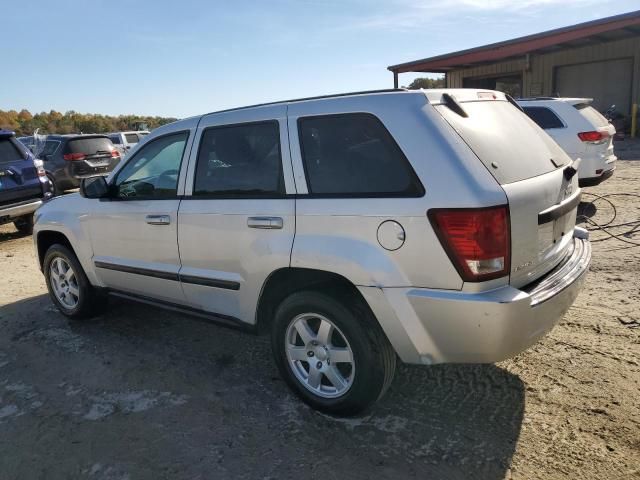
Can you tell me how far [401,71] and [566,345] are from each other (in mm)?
23180

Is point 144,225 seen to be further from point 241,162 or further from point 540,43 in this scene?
point 540,43

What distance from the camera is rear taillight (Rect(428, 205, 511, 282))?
8.23 ft

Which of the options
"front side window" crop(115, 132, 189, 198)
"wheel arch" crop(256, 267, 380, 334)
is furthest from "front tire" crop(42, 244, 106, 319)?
"wheel arch" crop(256, 267, 380, 334)

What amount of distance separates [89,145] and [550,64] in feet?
59.9

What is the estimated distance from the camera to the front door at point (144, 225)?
3.84m

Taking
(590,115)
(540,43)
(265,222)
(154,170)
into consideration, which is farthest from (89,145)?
(540,43)

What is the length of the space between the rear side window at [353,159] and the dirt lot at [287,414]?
1360 mm

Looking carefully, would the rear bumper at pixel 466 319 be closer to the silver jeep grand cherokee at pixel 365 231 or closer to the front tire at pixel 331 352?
the silver jeep grand cherokee at pixel 365 231

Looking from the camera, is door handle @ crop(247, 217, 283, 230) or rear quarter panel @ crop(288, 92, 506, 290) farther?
door handle @ crop(247, 217, 283, 230)

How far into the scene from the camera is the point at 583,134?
8.31 meters

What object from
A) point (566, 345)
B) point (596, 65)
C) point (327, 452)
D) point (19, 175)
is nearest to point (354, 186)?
point (327, 452)

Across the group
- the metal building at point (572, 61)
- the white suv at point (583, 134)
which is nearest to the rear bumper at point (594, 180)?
the white suv at point (583, 134)

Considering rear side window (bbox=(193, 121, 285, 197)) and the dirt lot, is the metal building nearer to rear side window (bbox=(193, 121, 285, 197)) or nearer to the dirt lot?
the dirt lot

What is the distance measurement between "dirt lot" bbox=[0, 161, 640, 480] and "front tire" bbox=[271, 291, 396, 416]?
0.16 meters
